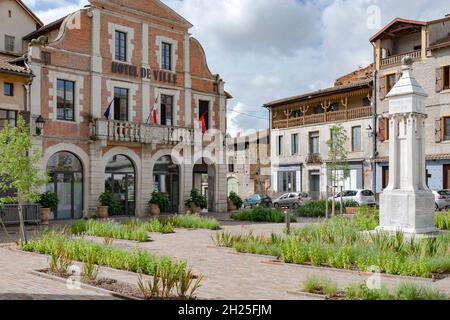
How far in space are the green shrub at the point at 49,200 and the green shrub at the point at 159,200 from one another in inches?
221

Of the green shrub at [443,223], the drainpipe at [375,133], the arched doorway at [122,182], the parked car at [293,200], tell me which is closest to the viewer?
the green shrub at [443,223]

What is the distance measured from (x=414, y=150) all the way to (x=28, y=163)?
1071 centimetres

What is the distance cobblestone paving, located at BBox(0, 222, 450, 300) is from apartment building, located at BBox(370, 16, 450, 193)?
2449 cm

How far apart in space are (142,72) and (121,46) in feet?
5.70

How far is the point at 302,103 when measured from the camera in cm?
4544

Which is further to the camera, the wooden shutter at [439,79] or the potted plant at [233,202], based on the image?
the wooden shutter at [439,79]

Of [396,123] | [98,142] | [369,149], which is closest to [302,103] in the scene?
[369,149]

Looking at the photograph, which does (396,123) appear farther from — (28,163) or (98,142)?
(98,142)

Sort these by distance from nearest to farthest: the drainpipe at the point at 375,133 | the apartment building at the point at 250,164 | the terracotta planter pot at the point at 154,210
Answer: the terracotta planter pot at the point at 154,210 < the drainpipe at the point at 375,133 < the apartment building at the point at 250,164

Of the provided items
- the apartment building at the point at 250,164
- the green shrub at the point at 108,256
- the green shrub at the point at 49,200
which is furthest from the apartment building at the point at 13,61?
the apartment building at the point at 250,164

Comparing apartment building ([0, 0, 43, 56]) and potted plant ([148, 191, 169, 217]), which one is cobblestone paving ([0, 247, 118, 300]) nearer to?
potted plant ([148, 191, 169, 217])

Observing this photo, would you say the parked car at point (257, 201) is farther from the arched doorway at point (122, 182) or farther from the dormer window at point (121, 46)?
the dormer window at point (121, 46)

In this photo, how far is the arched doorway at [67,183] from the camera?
78.3 feet

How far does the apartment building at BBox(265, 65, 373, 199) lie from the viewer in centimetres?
3962
